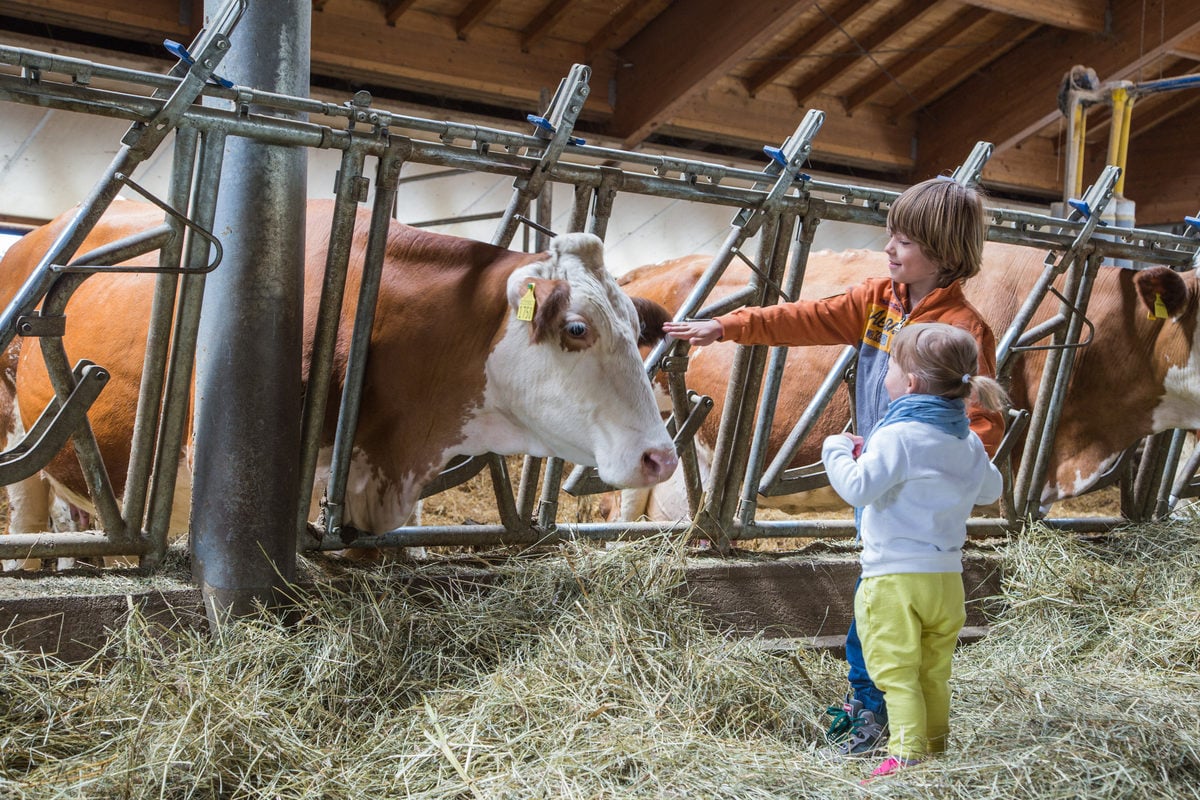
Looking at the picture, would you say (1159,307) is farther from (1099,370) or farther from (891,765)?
(891,765)

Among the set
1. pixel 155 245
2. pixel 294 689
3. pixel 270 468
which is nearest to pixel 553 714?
pixel 294 689

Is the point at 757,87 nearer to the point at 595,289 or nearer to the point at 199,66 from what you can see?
the point at 595,289

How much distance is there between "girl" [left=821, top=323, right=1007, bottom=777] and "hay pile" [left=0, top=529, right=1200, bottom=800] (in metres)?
0.16

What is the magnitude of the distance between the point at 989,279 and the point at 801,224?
192 centimetres

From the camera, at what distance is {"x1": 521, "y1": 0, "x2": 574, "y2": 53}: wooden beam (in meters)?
8.26

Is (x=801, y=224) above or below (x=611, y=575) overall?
above

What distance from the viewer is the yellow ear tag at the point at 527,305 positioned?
130 inches

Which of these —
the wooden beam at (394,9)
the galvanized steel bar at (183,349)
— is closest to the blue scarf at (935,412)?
the galvanized steel bar at (183,349)

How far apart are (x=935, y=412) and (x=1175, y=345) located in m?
3.30

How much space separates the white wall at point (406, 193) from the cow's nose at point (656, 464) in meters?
5.60

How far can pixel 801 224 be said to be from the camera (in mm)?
4227

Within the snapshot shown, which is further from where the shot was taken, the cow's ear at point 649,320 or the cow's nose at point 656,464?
the cow's ear at point 649,320

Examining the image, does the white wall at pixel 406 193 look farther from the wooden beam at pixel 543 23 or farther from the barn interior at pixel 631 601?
the wooden beam at pixel 543 23

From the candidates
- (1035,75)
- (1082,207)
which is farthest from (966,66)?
(1082,207)
